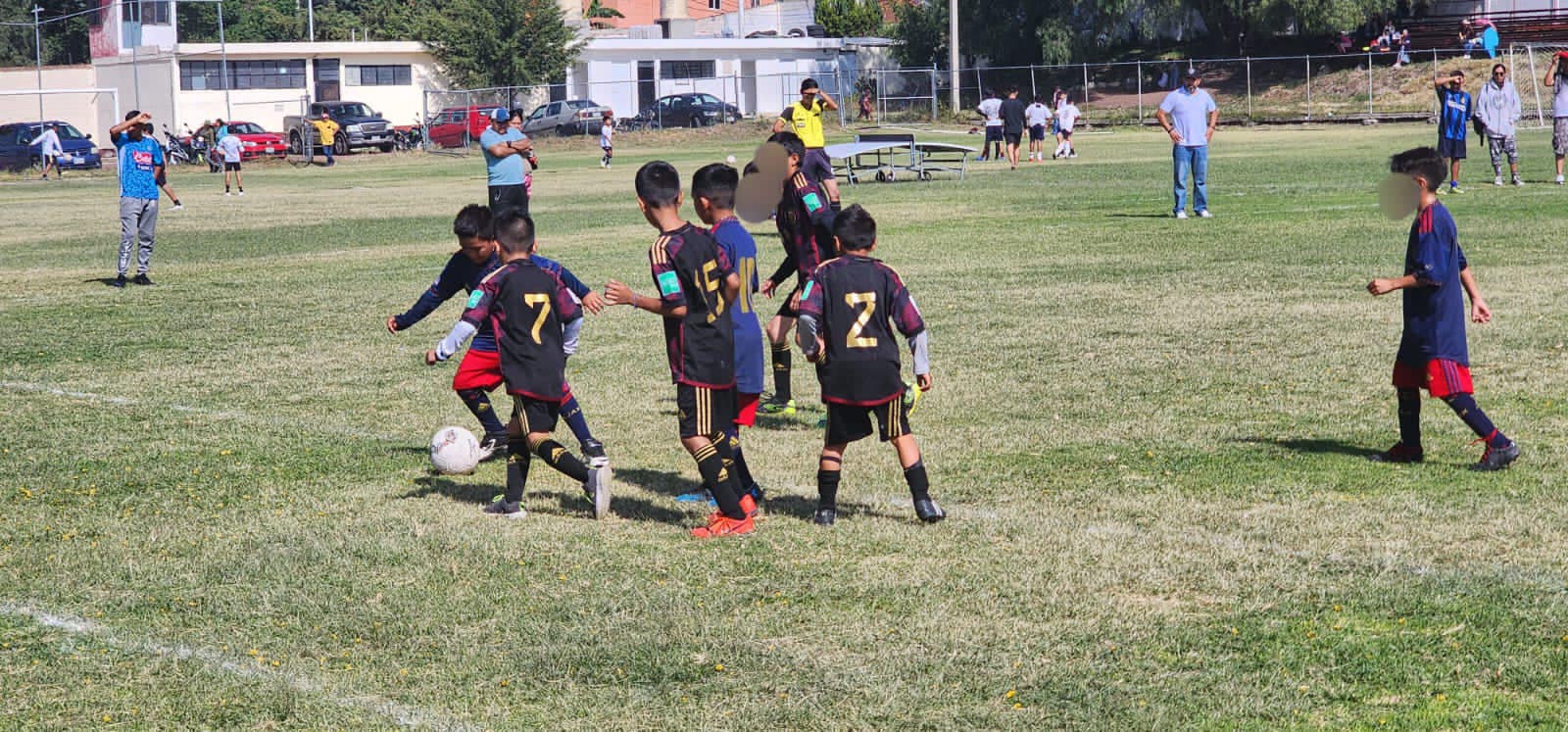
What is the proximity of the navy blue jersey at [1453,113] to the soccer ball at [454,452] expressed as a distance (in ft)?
61.4

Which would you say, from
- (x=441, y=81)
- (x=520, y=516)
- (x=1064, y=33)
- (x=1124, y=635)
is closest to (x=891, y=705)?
(x=1124, y=635)

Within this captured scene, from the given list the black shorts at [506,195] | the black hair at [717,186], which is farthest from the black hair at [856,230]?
the black shorts at [506,195]

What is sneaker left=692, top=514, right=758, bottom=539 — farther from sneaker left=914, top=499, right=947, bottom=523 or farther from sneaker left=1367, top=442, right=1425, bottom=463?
sneaker left=1367, top=442, right=1425, bottom=463

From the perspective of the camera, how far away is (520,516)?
7.54 meters

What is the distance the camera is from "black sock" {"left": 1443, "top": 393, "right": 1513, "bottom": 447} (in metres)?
7.65

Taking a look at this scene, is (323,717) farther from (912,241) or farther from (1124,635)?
(912,241)

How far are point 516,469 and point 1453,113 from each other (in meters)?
19.1

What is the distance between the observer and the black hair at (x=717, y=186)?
280 inches

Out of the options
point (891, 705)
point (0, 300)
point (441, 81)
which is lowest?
point (891, 705)

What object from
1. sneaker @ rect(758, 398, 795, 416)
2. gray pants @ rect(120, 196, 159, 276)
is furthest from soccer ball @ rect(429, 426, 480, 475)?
gray pants @ rect(120, 196, 159, 276)

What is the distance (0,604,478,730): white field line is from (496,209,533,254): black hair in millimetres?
2475

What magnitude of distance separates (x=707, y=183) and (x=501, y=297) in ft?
3.68

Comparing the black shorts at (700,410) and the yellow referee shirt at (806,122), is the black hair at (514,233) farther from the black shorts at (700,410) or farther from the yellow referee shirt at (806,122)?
the yellow referee shirt at (806,122)

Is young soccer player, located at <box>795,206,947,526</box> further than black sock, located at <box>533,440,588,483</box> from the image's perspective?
No
